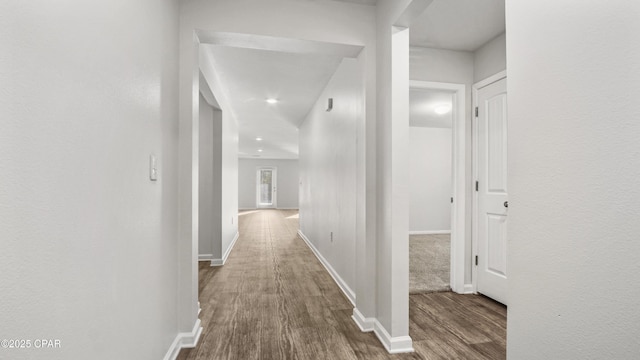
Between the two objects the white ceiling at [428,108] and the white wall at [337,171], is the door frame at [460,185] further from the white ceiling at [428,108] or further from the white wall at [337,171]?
the white wall at [337,171]

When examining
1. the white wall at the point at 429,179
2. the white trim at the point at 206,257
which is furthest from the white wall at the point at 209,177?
the white wall at the point at 429,179

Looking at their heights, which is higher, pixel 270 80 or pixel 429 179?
pixel 270 80

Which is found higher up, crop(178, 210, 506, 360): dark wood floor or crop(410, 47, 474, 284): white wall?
crop(410, 47, 474, 284): white wall

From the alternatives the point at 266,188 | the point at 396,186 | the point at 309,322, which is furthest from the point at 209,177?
the point at 266,188

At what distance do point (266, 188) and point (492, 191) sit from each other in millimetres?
11722

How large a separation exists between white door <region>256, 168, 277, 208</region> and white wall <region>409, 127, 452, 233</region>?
812 centimetres

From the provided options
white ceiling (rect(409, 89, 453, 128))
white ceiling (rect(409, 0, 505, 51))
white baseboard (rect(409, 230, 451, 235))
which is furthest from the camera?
white baseboard (rect(409, 230, 451, 235))

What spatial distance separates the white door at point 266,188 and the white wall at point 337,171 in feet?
28.3

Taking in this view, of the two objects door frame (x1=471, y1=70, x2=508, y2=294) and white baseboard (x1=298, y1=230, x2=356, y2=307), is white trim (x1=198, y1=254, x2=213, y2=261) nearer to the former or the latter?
white baseboard (x1=298, y1=230, x2=356, y2=307)

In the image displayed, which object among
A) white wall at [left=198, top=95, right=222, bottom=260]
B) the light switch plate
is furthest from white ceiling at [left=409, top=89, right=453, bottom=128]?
the light switch plate

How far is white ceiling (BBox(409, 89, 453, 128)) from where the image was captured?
4527 millimetres

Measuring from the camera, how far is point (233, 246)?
501 centimetres

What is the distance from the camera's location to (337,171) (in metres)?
3.36

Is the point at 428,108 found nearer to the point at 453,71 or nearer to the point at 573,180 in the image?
the point at 453,71
